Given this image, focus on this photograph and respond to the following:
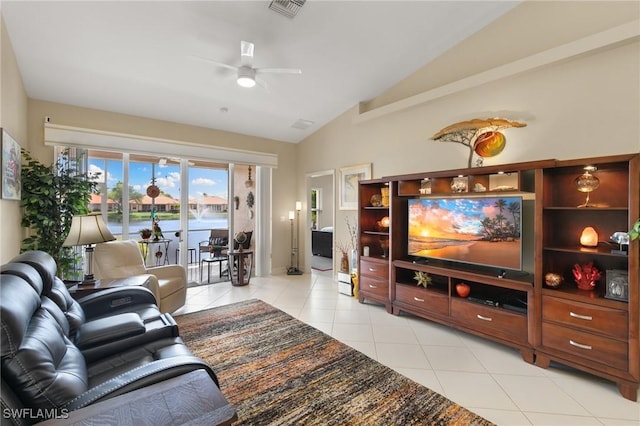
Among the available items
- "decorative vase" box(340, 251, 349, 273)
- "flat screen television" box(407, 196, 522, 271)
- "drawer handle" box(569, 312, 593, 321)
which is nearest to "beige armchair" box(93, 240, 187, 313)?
"decorative vase" box(340, 251, 349, 273)

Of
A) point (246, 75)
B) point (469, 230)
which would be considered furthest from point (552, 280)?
point (246, 75)

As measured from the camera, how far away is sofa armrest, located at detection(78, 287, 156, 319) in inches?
91.2

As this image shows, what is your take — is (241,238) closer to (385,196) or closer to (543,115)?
(385,196)

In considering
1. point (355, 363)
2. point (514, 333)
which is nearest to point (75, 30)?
point (355, 363)

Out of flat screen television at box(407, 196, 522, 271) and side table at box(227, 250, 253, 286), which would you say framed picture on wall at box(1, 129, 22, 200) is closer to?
side table at box(227, 250, 253, 286)

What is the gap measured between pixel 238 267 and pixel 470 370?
3806mm

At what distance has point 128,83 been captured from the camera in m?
3.55

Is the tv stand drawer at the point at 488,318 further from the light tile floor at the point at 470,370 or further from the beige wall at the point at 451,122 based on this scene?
the beige wall at the point at 451,122

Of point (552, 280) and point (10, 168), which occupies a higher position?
point (10, 168)

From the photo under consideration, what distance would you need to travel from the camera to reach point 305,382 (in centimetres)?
225

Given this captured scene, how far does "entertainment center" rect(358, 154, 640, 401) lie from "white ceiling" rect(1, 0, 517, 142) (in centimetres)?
163

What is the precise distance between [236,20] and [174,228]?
11.6ft

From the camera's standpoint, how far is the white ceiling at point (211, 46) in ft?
8.63

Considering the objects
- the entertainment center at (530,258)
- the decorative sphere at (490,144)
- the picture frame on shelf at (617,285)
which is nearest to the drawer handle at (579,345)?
the entertainment center at (530,258)
